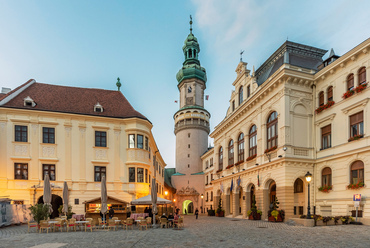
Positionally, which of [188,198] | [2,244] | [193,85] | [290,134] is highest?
[193,85]

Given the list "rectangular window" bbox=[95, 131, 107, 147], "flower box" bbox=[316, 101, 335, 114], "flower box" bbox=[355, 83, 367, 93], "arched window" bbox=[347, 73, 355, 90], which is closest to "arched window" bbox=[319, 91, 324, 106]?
"flower box" bbox=[316, 101, 335, 114]

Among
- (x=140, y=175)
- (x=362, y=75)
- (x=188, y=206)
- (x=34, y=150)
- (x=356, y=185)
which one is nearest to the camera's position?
(x=356, y=185)

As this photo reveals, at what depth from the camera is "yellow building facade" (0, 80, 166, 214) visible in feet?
88.3

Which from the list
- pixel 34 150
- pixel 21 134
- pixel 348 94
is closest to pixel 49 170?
pixel 34 150

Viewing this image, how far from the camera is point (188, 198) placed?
173ft

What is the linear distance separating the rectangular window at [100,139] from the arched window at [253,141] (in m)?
15.5

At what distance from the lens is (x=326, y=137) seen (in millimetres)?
23500

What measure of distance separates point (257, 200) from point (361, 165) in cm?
1036

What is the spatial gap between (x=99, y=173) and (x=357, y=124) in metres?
23.4

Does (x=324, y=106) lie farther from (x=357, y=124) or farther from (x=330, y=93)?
(x=357, y=124)

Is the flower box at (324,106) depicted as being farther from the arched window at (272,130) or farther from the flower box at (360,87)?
the arched window at (272,130)

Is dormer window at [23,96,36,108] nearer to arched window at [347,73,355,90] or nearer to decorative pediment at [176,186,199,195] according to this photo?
arched window at [347,73,355,90]

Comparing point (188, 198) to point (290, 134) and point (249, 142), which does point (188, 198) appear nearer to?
point (249, 142)

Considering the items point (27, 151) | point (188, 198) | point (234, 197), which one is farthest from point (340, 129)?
point (188, 198)
